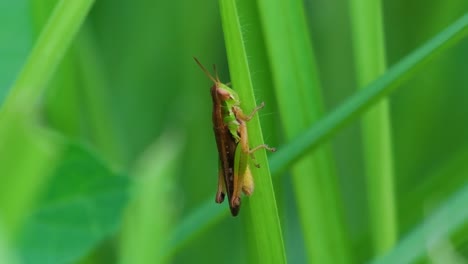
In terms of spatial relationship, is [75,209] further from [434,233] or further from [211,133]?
[211,133]

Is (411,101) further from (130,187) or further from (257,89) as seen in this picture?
(130,187)

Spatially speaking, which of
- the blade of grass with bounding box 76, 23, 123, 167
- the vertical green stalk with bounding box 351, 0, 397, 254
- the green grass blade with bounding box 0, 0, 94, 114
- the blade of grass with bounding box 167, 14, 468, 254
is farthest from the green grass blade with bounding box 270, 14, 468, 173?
the blade of grass with bounding box 76, 23, 123, 167

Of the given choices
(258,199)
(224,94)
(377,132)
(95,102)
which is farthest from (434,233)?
(95,102)

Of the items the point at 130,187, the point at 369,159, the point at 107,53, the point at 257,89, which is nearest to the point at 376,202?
the point at 369,159

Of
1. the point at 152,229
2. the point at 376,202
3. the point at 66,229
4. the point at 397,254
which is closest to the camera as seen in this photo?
the point at 152,229

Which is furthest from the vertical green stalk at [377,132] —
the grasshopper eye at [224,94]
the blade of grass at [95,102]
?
the blade of grass at [95,102]

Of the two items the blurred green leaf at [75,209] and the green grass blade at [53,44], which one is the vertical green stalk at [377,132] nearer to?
the blurred green leaf at [75,209]
